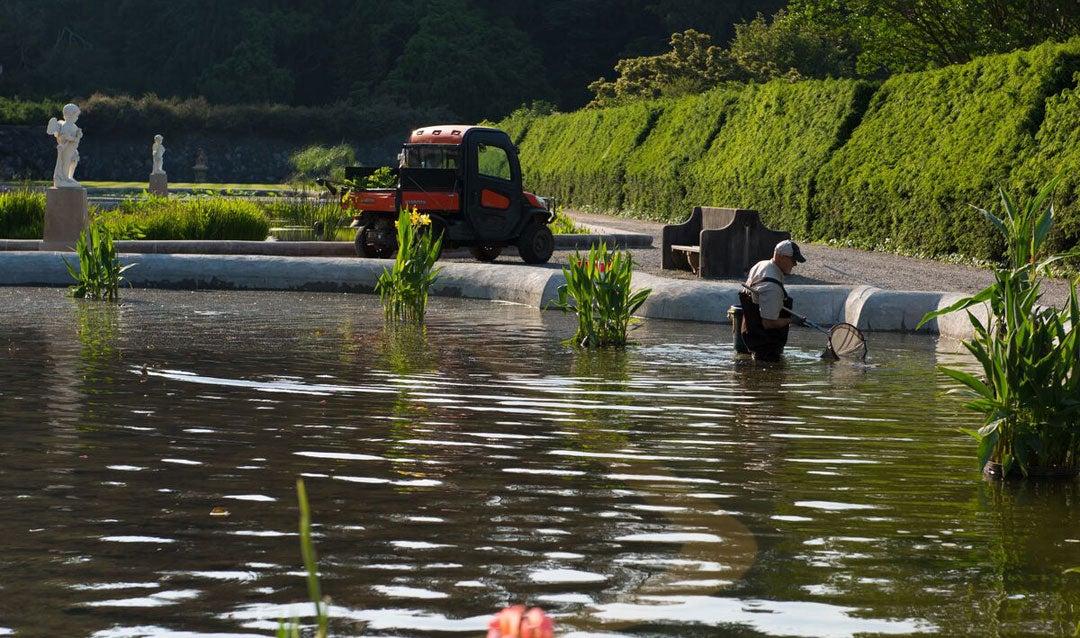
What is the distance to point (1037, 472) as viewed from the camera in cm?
702

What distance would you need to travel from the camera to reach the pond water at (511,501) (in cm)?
476

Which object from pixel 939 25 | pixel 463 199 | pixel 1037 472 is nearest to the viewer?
pixel 1037 472

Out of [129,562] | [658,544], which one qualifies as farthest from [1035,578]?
[129,562]

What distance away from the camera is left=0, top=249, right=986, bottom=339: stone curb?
45.4 ft

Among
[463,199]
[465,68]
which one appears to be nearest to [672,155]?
[463,199]

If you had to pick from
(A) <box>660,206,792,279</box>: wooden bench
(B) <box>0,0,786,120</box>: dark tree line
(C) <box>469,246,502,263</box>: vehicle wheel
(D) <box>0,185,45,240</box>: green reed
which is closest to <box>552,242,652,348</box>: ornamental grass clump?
(A) <box>660,206,792,279</box>: wooden bench

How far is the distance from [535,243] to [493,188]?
2.98 feet

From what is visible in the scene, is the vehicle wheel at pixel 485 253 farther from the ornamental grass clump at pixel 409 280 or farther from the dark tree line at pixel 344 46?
the dark tree line at pixel 344 46

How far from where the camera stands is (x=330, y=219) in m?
26.0

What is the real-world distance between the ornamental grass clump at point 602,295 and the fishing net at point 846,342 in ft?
4.83

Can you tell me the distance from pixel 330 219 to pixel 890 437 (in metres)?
18.9

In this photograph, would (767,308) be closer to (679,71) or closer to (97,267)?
(97,267)

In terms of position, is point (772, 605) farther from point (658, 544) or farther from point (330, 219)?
point (330, 219)

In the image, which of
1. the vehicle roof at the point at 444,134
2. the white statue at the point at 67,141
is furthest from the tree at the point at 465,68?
the vehicle roof at the point at 444,134
